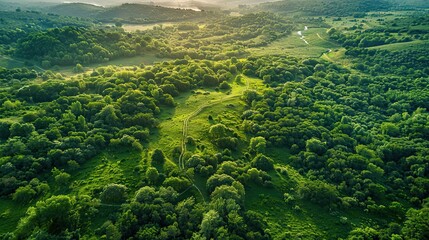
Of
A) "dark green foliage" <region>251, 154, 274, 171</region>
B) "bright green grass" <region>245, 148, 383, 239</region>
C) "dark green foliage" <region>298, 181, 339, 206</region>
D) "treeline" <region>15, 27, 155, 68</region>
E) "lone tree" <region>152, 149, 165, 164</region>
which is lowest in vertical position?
"bright green grass" <region>245, 148, 383, 239</region>

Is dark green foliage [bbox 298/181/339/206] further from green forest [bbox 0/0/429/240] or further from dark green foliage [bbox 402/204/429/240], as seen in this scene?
dark green foliage [bbox 402/204/429/240]

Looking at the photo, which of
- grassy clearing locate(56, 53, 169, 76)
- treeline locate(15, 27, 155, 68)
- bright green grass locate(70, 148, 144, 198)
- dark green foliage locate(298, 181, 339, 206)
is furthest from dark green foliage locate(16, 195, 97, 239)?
treeline locate(15, 27, 155, 68)

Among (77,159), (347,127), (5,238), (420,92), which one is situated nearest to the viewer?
(5,238)

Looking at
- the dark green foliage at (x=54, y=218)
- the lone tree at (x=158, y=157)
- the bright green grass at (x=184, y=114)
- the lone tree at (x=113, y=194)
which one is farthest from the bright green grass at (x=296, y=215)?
the dark green foliage at (x=54, y=218)

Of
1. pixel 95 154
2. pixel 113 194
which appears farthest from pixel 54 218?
pixel 95 154

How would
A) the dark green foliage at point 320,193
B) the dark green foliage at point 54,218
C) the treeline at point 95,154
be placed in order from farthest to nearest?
the dark green foliage at point 320,193 → the treeline at point 95,154 → the dark green foliage at point 54,218

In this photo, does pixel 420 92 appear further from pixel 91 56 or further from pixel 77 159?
pixel 91 56

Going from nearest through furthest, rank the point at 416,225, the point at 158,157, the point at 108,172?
the point at 416,225 < the point at 108,172 < the point at 158,157

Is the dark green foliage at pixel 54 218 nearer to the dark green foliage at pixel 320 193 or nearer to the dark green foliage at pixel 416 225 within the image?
the dark green foliage at pixel 320 193

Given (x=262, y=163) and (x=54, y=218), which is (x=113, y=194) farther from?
(x=262, y=163)

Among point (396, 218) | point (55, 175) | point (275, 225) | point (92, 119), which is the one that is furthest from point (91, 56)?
point (396, 218)

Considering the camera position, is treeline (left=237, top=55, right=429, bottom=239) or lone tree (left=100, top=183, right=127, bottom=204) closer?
lone tree (left=100, top=183, right=127, bottom=204)
